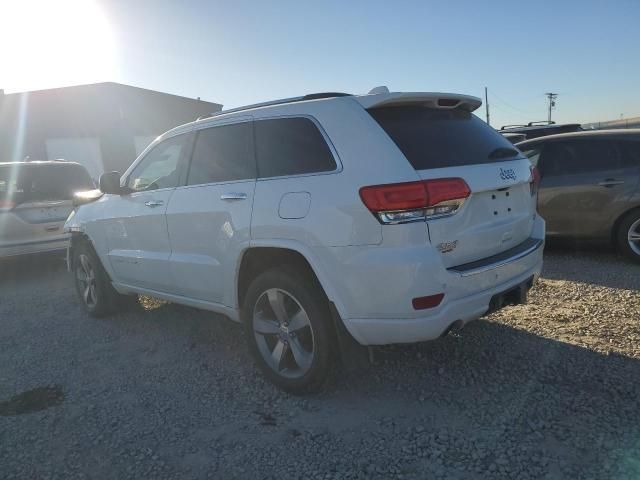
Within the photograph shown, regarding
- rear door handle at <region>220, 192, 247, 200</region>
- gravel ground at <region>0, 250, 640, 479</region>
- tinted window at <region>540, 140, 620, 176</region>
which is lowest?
gravel ground at <region>0, 250, 640, 479</region>

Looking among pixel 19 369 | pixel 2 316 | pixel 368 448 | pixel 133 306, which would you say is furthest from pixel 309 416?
pixel 2 316

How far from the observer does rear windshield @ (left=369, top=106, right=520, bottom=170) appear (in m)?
2.91

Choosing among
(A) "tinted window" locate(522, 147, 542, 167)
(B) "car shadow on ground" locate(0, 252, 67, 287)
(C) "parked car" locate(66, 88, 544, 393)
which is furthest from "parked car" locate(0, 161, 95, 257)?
(A) "tinted window" locate(522, 147, 542, 167)

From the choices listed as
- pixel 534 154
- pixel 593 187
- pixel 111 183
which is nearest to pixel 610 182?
pixel 593 187

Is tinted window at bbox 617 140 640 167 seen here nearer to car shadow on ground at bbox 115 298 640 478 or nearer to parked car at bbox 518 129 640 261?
parked car at bbox 518 129 640 261

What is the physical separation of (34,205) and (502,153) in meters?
6.49

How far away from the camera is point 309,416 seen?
10.3 ft

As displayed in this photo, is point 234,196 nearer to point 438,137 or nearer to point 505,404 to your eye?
point 438,137

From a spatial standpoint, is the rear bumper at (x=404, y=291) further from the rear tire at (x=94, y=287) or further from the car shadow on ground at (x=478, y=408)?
the rear tire at (x=94, y=287)

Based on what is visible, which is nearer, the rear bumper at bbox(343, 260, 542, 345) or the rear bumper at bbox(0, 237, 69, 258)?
the rear bumper at bbox(343, 260, 542, 345)

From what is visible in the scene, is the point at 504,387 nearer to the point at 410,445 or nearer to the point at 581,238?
the point at 410,445

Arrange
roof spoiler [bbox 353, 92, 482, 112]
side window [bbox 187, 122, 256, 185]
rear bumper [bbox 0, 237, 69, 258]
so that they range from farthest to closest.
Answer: rear bumper [bbox 0, 237, 69, 258] < side window [bbox 187, 122, 256, 185] < roof spoiler [bbox 353, 92, 482, 112]

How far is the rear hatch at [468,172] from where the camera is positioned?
2805 millimetres

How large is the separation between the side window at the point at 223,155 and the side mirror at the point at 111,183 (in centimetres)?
101
